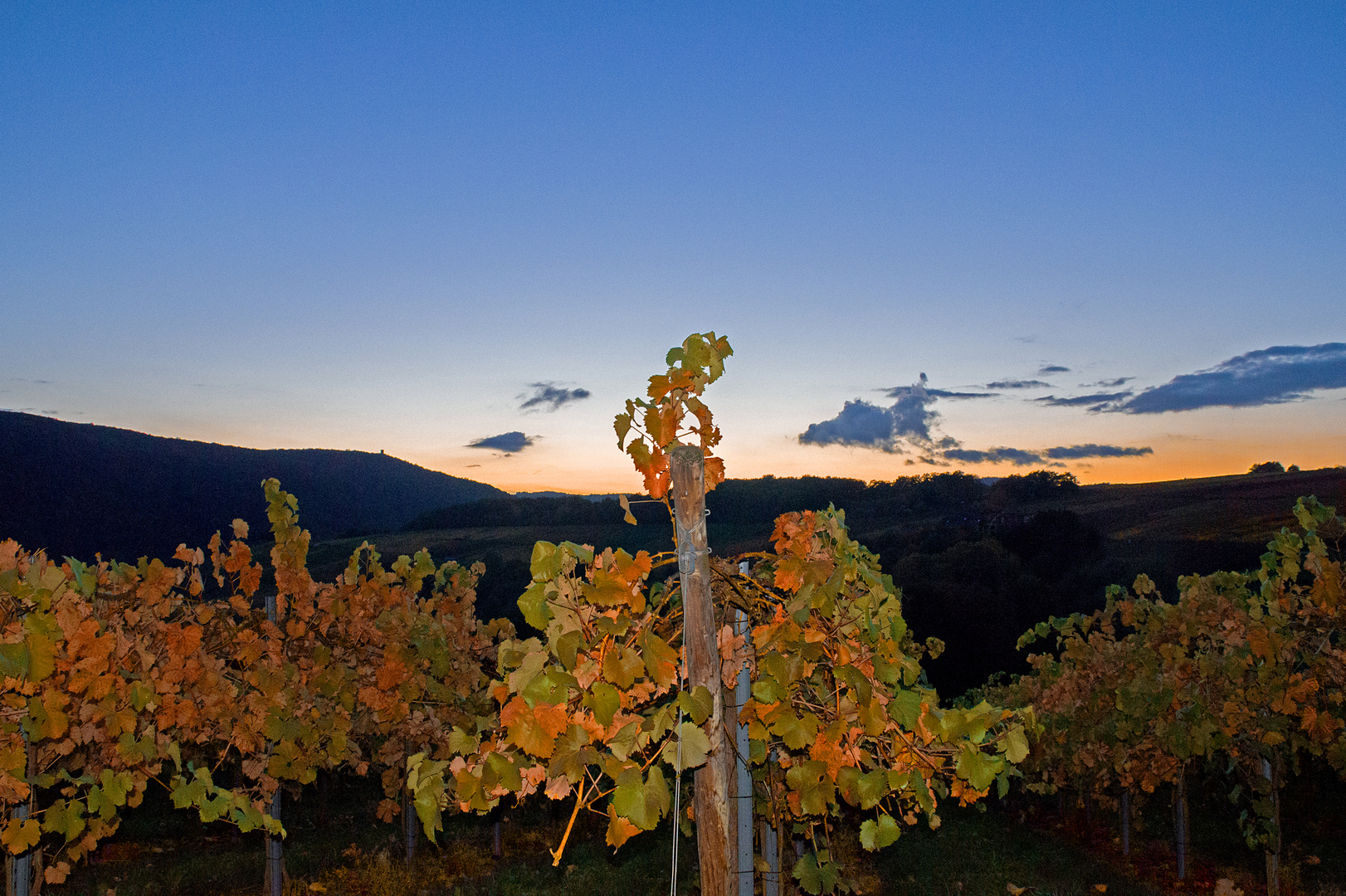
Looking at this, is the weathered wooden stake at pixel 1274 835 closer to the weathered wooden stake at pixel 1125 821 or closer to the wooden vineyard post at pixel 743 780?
the weathered wooden stake at pixel 1125 821

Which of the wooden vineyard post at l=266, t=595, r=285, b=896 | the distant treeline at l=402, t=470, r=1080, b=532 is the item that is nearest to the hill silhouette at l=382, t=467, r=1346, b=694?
the distant treeline at l=402, t=470, r=1080, b=532

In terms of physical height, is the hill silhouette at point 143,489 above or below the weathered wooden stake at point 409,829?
above

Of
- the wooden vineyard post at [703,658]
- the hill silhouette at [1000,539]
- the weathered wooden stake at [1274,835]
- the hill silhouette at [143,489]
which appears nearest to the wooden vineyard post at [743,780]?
the wooden vineyard post at [703,658]

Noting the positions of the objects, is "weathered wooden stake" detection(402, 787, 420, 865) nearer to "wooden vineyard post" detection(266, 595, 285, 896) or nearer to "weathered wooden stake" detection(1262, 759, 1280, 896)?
"wooden vineyard post" detection(266, 595, 285, 896)

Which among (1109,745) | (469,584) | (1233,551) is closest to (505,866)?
(469,584)

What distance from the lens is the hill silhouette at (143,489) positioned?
1451 inches

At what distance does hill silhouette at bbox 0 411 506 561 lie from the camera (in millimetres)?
36844

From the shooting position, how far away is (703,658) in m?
2.49

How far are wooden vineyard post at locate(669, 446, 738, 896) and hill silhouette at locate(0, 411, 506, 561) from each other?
125 feet

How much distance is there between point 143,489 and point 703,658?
161 ft

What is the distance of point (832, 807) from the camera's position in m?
3.10

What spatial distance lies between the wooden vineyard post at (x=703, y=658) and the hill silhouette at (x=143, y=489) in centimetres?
3802

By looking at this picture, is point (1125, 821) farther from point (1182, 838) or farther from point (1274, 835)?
point (1274, 835)

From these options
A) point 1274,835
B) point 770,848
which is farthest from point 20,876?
point 1274,835
